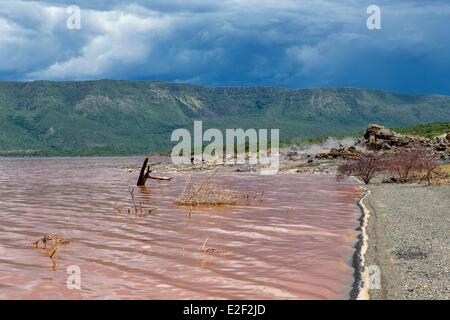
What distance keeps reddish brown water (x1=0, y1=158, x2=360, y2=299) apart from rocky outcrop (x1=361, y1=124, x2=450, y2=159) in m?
45.2

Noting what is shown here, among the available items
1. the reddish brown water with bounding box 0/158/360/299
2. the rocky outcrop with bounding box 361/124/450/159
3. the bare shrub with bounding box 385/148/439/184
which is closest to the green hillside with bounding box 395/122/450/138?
the rocky outcrop with bounding box 361/124/450/159

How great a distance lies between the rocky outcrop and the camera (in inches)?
2692

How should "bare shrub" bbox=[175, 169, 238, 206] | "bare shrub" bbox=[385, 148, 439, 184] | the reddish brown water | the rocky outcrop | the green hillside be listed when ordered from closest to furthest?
1. the reddish brown water
2. "bare shrub" bbox=[175, 169, 238, 206]
3. "bare shrub" bbox=[385, 148, 439, 184]
4. the rocky outcrop
5. the green hillside

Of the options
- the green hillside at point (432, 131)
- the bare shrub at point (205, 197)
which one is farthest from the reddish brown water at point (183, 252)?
the green hillside at point (432, 131)

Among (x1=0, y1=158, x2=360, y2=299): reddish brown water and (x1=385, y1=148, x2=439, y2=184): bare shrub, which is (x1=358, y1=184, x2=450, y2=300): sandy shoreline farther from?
(x1=385, y1=148, x2=439, y2=184): bare shrub

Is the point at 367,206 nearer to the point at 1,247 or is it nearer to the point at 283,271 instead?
the point at 283,271

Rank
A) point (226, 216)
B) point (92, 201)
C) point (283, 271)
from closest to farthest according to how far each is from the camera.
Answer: point (283, 271)
point (226, 216)
point (92, 201)

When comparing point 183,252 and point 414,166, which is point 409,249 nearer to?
point 183,252

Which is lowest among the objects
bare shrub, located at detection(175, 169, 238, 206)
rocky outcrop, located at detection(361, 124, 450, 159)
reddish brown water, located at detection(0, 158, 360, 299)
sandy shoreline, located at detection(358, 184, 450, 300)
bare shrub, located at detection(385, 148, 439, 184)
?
reddish brown water, located at detection(0, 158, 360, 299)

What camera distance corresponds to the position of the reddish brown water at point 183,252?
11.9 meters
